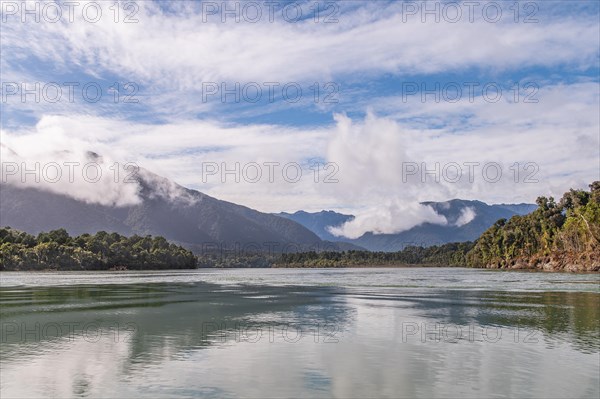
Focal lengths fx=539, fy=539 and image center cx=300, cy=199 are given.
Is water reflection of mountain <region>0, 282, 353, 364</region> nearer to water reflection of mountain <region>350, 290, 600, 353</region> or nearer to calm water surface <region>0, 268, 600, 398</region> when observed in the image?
calm water surface <region>0, 268, 600, 398</region>

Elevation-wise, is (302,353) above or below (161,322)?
above

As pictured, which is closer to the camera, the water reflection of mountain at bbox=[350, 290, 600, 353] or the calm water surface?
the calm water surface

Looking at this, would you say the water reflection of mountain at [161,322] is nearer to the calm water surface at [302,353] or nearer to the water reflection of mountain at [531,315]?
the calm water surface at [302,353]

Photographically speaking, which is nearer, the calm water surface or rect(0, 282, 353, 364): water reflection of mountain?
the calm water surface

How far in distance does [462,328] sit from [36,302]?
55.3m

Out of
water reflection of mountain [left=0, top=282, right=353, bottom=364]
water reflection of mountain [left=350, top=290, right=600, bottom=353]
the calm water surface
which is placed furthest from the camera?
water reflection of mountain [left=350, top=290, right=600, bottom=353]

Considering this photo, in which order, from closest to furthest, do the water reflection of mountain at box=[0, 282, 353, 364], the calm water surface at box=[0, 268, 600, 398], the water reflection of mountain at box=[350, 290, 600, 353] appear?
the calm water surface at box=[0, 268, 600, 398], the water reflection of mountain at box=[0, 282, 353, 364], the water reflection of mountain at box=[350, 290, 600, 353]

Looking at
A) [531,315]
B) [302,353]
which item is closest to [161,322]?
[302,353]

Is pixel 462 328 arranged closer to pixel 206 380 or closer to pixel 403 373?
pixel 403 373

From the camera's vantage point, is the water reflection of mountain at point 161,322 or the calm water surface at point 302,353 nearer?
the calm water surface at point 302,353

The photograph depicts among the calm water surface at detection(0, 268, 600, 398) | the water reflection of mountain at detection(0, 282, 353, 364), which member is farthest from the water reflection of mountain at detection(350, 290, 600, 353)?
the water reflection of mountain at detection(0, 282, 353, 364)

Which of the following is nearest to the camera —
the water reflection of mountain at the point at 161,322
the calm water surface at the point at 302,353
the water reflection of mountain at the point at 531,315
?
the calm water surface at the point at 302,353

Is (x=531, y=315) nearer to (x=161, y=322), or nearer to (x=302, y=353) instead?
(x=302, y=353)

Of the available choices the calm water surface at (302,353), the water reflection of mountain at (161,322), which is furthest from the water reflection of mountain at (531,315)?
the water reflection of mountain at (161,322)
